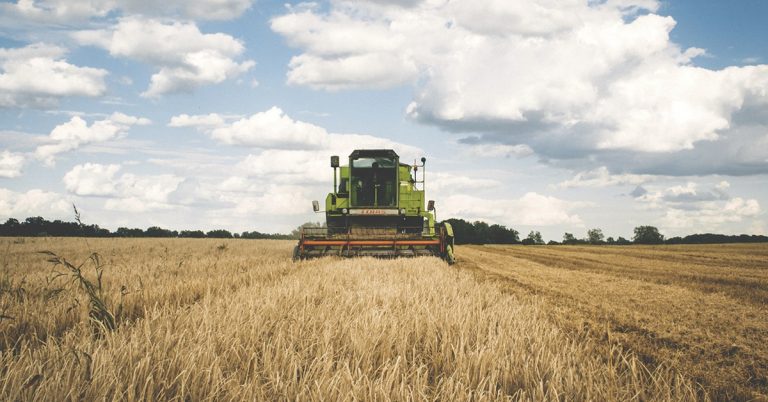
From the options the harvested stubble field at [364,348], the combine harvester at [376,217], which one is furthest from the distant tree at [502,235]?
the harvested stubble field at [364,348]

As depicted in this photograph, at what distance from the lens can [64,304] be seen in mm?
4109

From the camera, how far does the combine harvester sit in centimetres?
1273

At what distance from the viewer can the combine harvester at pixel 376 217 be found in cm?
1273

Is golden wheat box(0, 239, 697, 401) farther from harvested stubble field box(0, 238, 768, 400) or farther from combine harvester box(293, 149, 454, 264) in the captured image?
combine harvester box(293, 149, 454, 264)

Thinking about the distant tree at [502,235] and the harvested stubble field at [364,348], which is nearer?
the harvested stubble field at [364,348]

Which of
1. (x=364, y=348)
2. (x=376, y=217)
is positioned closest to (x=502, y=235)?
(x=376, y=217)

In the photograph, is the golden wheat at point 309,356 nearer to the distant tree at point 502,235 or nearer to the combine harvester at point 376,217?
the combine harvester at point 376,217

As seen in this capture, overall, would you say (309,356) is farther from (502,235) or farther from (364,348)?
(502,235)

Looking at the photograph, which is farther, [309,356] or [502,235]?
[502,235]

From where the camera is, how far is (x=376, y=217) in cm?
1489

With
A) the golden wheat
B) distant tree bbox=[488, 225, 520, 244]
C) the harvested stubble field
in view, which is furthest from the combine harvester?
distant tree bbox=[488, 225, 520, 244]

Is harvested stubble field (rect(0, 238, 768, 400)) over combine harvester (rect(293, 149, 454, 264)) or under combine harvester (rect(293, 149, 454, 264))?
under

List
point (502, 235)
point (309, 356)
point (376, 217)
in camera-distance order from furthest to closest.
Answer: point (502, 235) < point (376, 217) < point (309, 356)

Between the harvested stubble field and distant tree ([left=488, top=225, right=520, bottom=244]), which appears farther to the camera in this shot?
distant tree ([left=488, top=225, right=520, bottom=244])
